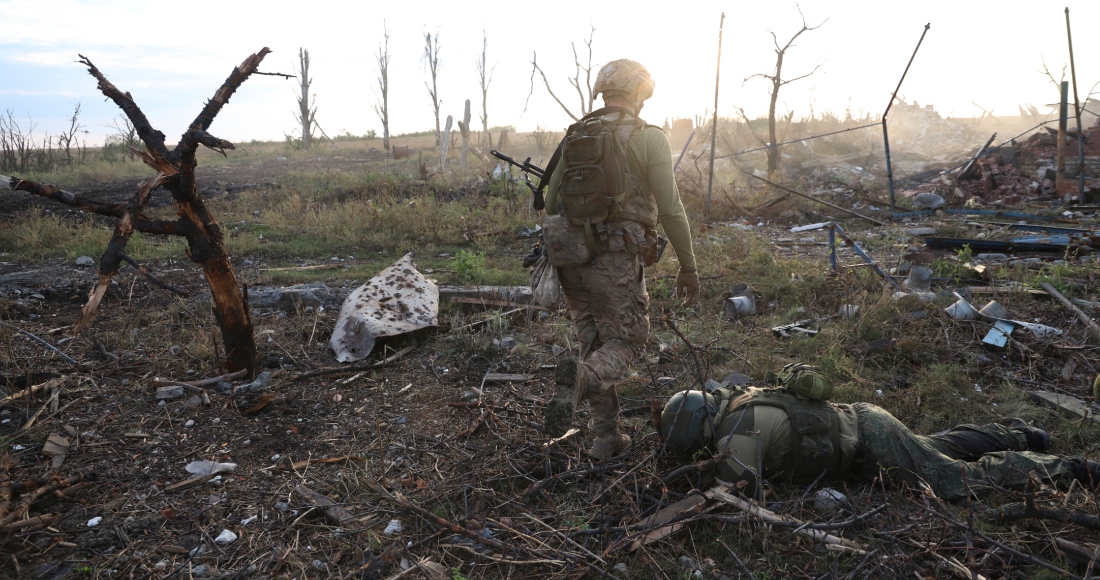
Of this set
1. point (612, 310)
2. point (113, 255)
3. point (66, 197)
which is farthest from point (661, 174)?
point (66, 197)

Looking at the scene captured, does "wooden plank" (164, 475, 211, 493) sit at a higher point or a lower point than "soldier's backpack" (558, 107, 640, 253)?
lower

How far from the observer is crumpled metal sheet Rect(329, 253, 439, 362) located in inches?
178

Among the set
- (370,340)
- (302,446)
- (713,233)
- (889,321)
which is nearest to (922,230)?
(713,233)

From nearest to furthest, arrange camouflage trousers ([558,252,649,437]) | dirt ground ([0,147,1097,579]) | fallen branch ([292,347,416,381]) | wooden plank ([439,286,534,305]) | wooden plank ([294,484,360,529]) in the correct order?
1. dirt ground ([0,147,1097,579])
2. wooden plank ([294,484,360,529])
3. camouflage trousers ([558,252,649,437])
4. fallen branch ([292,347,416,381])
5. wooden plank ([439,286,534,305])

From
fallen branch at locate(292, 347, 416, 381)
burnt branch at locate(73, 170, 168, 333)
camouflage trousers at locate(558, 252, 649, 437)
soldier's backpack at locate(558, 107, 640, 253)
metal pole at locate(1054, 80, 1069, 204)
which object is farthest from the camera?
metal pole at locate(1054, 80, 1069, 204)

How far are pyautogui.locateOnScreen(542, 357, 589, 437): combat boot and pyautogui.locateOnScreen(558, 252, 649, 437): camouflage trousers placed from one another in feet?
0.57

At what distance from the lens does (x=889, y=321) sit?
14.5ft

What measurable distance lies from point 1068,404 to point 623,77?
9.73 ft

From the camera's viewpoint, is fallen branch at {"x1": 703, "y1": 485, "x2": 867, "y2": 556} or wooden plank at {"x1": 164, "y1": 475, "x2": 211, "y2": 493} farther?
wooden plank at {"x1": 164, "y1": 475, "x2": 211, "y2": 493}

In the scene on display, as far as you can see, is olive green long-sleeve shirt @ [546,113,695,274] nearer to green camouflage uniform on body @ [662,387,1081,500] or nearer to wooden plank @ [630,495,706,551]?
green camouflage uniform on body @ [662,387,1081,500]

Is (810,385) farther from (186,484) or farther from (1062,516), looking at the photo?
(186,484)

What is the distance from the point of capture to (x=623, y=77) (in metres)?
2.86

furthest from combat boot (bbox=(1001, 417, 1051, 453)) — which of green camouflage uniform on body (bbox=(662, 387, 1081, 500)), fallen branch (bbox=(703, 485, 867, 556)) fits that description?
fallen branch (bbox=(703, 485, 867, 556))

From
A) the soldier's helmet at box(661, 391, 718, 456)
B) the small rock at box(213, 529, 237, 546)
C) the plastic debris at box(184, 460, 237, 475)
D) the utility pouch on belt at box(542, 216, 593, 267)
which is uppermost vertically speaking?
the utility pouch on belt at box(542, 216, 593, 267)
